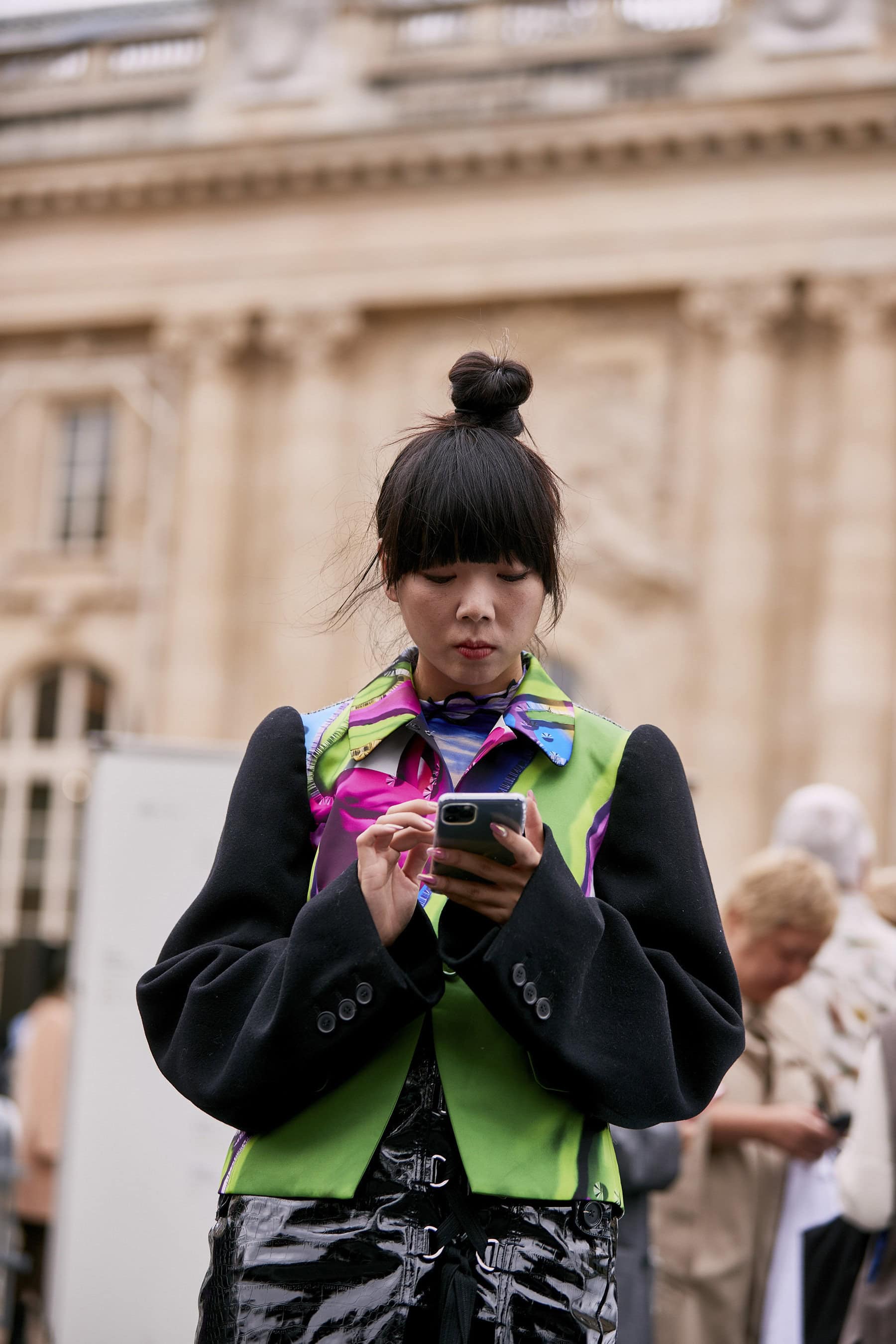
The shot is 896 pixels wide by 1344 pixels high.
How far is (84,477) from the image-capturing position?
23188 millimetres

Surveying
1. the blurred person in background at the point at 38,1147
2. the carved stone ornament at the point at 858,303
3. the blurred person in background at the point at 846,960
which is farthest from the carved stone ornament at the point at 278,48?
the blurred person in background at the point at 846,960

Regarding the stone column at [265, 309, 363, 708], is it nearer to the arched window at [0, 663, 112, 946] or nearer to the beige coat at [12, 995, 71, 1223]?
the arched window at [0, 663, 112, 946]

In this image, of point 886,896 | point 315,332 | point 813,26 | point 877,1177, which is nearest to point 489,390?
point 877,1177

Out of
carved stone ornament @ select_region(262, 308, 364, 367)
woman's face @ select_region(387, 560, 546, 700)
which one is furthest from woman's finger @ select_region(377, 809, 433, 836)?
carved stone ornament @ select_region(262, 308, 364, 367)

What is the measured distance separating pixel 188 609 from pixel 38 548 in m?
2.68

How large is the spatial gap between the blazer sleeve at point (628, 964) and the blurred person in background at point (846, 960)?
9.50 ft

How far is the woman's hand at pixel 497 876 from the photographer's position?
1.83m

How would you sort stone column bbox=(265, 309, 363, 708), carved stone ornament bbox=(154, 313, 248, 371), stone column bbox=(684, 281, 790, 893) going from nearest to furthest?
stone column bbox=(684, 281, 790, 893) → stone column bbox=(265, 309, 363, 708) → carved stone ornament bbox=(154, 313, 248, 371)

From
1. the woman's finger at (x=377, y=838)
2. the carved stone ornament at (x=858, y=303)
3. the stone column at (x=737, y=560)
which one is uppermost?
the carved stone ornament at (x=858, y=303)

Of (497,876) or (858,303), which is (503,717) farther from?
(858,303)

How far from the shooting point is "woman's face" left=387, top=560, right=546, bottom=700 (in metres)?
2.02

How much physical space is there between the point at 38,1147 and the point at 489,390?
673cm

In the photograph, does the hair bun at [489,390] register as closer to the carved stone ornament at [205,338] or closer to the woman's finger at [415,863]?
the woman's finger at [415,863]

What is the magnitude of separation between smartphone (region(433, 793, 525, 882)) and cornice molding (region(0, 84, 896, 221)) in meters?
19.0
